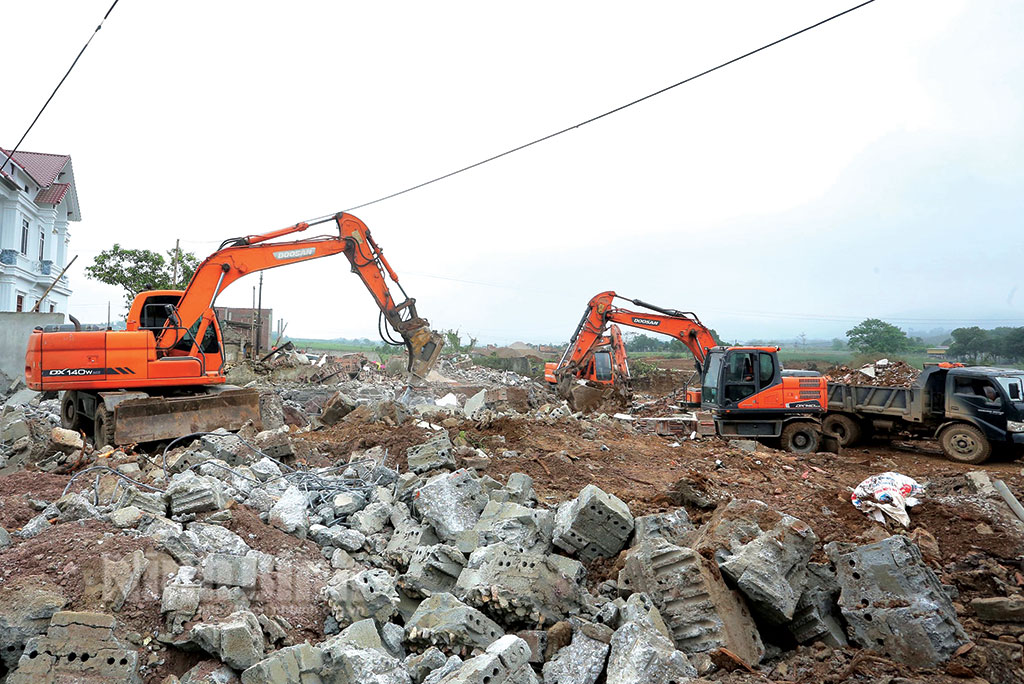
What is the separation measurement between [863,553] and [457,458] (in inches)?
214

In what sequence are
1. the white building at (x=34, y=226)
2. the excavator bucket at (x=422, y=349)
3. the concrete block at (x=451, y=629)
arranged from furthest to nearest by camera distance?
the white building at (x=34, y=226), the excavator bucket at (x=422, y=349), the concrete block at (x=451, y=629)

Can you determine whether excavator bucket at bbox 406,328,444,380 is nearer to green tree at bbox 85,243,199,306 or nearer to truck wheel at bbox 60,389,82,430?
truck wheel at bbox 60,389,82,430

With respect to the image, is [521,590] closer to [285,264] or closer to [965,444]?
[285,264]

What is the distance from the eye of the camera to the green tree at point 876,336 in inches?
1264

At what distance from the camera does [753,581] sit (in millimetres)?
4305

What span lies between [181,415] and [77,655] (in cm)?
662

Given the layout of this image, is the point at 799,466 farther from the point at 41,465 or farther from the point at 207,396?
the point at 41,465

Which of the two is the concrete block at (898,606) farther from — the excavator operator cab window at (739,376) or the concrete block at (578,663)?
the excavator operator cab window at (739,376)

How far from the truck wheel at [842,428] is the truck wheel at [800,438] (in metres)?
0.75

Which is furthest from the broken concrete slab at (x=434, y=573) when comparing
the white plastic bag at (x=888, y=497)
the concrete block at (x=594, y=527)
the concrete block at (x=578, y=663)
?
the white plastic bag at (x=888, y=497)

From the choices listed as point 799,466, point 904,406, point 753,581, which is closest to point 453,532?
point 753,581

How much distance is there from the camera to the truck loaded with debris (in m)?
11.1

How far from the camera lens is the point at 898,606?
4262 millimetres

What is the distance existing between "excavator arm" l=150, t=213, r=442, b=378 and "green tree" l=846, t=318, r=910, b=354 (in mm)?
27946
